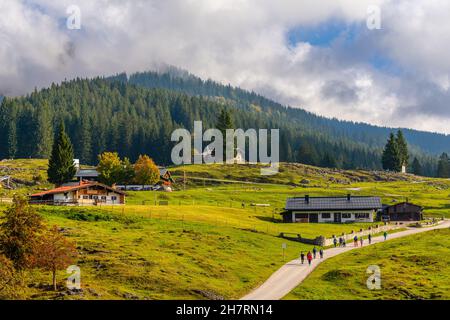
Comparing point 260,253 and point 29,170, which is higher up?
point 29,170

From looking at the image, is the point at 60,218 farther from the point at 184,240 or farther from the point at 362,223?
the point at 362,223

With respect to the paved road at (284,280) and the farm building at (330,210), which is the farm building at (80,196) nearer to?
the farm building at (330,210)

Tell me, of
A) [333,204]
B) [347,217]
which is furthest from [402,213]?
[333,204]

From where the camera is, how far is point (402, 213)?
124 meters

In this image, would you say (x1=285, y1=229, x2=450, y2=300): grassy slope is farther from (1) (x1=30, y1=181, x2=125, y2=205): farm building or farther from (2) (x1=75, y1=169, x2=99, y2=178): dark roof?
(2) (x1=75, y1=169, x2=99, y2=178): dark roof

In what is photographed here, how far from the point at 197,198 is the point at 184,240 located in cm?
6034

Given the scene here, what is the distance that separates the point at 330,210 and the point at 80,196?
49.4 m

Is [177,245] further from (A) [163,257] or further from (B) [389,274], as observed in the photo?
(B) [389,274]

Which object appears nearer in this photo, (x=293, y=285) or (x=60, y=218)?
(x=293, y=285)

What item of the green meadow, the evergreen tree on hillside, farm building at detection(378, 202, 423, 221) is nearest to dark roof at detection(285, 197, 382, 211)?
the green meadow

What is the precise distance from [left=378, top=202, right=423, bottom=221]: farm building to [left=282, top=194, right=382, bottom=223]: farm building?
7.77 meters

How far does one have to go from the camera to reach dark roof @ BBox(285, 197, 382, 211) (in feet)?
380

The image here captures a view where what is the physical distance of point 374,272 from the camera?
2347 inches
